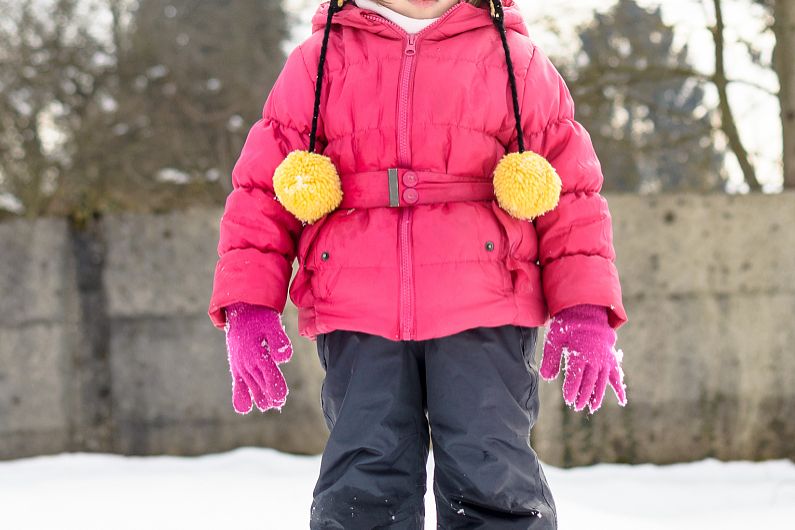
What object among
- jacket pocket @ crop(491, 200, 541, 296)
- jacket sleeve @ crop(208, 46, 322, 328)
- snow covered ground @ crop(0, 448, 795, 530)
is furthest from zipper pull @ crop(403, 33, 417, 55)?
snow covered ground @ crop(0, 448, 795, 530)

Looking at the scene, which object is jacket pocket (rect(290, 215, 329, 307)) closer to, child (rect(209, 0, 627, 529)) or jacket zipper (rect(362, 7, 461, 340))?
child (rect(209, 0, 627, 529))

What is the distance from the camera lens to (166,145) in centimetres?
969

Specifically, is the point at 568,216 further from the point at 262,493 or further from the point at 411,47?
the point at 262,493

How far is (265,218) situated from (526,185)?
1.82 ft

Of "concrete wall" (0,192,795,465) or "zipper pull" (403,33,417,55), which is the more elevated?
"zipper pull" (403,33,417,55)

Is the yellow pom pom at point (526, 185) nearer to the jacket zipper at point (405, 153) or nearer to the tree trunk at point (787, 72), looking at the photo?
the jacket zipper at point (405, 153)

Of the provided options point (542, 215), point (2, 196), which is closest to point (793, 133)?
point (542, 215)

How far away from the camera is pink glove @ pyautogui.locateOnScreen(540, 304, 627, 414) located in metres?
1.68

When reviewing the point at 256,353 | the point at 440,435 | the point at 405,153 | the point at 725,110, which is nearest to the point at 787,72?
the point at 725,110

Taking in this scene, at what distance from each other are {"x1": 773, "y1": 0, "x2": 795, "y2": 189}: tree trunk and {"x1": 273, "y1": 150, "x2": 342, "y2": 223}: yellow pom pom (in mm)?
3066

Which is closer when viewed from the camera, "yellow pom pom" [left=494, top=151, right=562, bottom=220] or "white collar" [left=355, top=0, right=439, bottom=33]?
"yellow pom pom" [left=494, top=151, right=562, bottom=220]

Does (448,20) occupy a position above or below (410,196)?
above

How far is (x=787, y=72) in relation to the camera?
4.08 m

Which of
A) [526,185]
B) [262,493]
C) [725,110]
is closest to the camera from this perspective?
[526,185]
